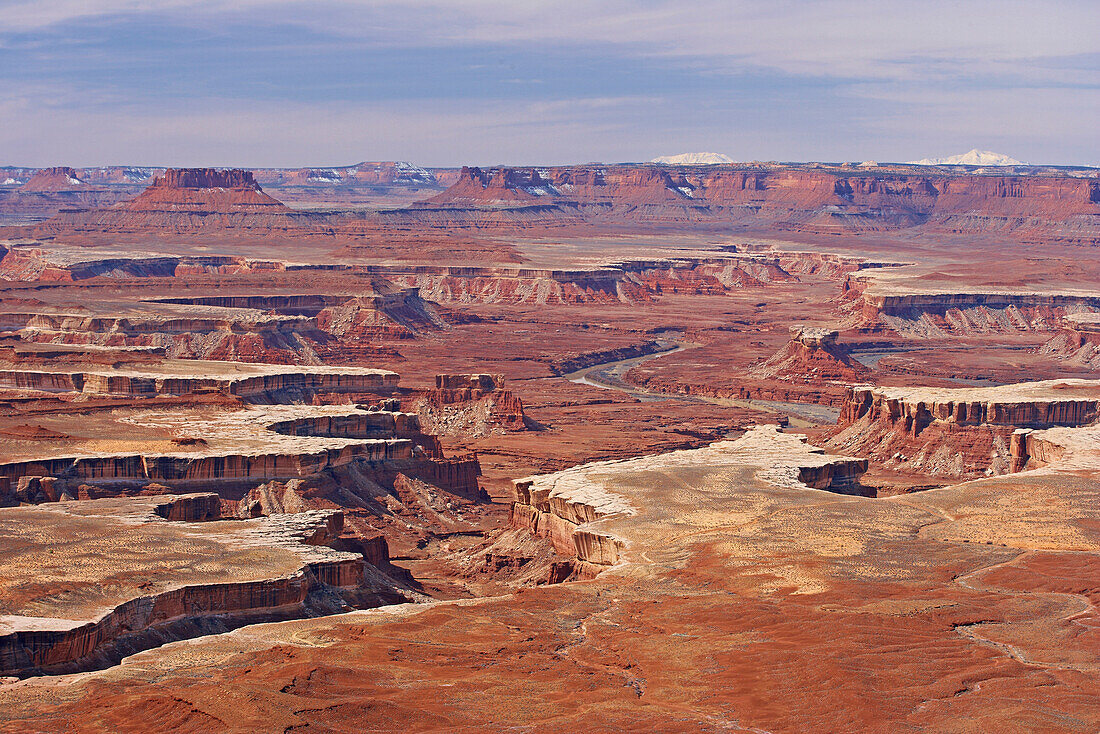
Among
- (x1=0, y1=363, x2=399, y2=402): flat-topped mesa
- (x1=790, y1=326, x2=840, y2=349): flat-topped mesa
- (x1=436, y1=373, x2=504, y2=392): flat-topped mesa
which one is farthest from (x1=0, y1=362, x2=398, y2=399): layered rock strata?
(x1=790, y1=326, x2=840, y2=349): flat-topped mesa

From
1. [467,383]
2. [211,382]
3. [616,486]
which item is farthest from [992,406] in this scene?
[211,382]

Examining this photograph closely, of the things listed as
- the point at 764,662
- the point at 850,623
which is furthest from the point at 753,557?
the point at 764,662

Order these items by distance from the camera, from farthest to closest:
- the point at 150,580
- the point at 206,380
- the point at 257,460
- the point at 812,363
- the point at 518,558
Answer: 1. the point at 812,363
2. the point at 206,380
3. the point at 257,460
4. the point at 518,558
5. the point at 150,580

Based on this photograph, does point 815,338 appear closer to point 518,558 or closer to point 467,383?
point 467,383

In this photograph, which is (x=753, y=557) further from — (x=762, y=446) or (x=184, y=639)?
(x=762, y=446)

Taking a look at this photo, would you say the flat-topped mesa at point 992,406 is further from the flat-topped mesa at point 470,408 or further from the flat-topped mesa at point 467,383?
the flat-topped mesa at point 467,383

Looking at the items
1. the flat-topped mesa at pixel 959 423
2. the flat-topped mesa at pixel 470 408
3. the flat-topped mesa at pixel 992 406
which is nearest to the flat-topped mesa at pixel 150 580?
the flat-topped mesa at pixel 959 423

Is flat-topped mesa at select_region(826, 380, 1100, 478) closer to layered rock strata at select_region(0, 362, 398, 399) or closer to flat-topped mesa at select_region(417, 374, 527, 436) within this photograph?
flat-topped mesa at select_region(417, 374, 527, 436)
